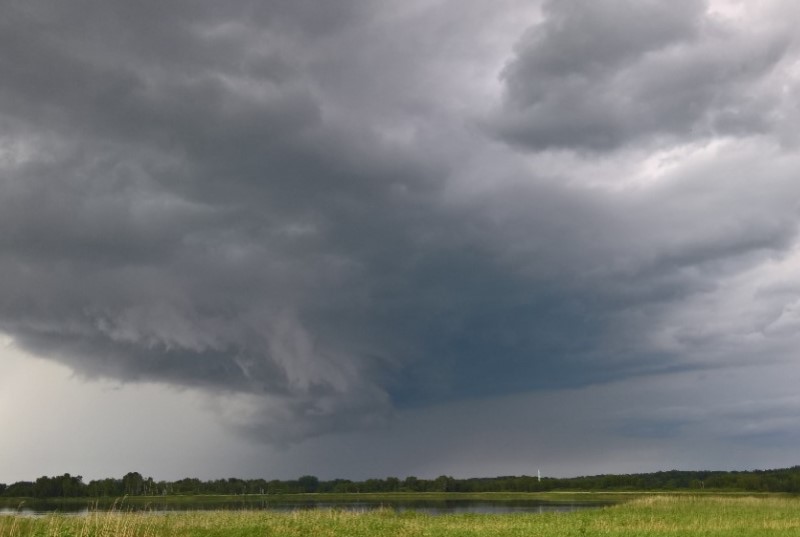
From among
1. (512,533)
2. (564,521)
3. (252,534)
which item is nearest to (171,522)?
(252,534)

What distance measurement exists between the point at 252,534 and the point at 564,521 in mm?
29390

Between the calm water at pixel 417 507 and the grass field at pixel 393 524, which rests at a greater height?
the grass field at pixel 393 524

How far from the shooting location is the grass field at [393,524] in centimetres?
3347

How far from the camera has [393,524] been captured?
146 feet

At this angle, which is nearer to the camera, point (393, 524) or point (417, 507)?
point (393, 524)

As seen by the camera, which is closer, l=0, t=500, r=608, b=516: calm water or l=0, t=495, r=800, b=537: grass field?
l=0, t=495, r=800, b=537: grass field

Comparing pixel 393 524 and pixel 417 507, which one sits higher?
pixel 393 524

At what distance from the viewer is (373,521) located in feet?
152

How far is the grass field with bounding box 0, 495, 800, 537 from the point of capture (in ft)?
110

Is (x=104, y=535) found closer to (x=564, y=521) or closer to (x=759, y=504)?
(x=564, y=521)

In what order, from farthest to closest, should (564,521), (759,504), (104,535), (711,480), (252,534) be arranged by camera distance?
(711,480)
(759,504)
(564,521)
(252,534)
(104,535)

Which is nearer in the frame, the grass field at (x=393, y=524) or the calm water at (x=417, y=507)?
the grass field at (x=393, y=524)

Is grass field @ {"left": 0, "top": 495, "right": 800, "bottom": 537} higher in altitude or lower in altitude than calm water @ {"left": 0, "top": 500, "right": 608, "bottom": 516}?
higher

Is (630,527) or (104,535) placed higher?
(104,535)
